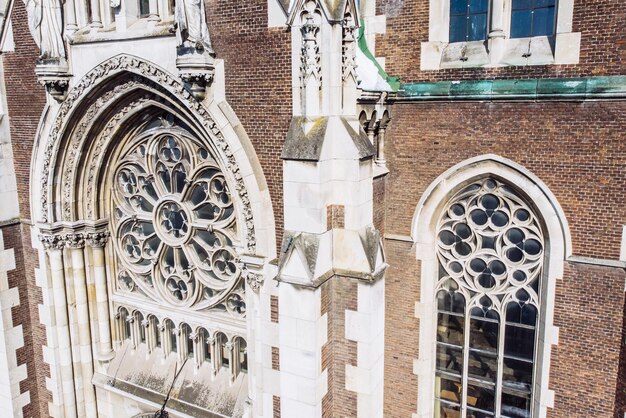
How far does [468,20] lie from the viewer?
991 cm

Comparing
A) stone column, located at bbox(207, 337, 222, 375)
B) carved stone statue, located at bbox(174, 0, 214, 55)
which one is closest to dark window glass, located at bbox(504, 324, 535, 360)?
stone column, located at bbox(207, 337, 222, 375)

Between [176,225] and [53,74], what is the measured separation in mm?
3761

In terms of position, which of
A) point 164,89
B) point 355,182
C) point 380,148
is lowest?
point 355,182

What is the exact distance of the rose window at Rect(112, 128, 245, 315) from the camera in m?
11.5

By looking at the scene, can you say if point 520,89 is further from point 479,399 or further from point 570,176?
point 479,399

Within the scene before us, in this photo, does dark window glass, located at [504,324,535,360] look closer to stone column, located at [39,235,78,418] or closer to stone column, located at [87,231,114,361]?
stone column, located at [87,231,114,361]

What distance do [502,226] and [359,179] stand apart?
2614 millimetres

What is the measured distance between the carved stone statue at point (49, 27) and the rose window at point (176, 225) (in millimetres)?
2281

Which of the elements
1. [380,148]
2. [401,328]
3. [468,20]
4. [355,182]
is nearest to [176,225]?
[380,148]

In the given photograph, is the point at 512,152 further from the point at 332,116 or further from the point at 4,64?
the point at 4,64

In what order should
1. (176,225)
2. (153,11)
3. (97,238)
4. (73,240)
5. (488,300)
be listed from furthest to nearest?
(97,238) → (73,240) → (176,225) → (153,11) → (488,300)

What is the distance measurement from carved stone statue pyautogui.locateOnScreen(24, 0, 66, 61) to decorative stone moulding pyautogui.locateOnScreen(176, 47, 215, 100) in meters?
3.28

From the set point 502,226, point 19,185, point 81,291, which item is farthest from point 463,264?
point 19,185

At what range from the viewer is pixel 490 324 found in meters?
10.2
